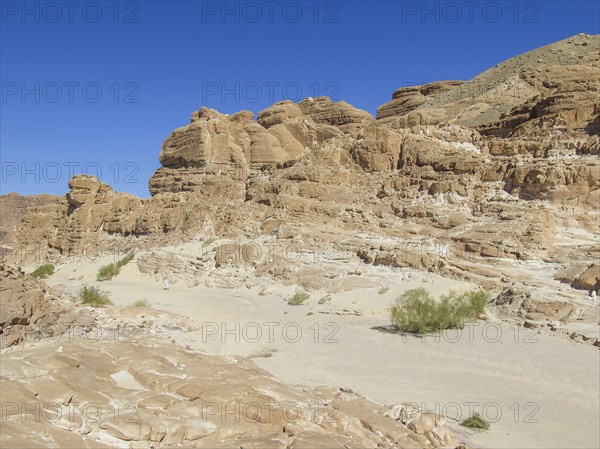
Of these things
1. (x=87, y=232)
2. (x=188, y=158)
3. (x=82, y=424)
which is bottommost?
(x=82, y=424)

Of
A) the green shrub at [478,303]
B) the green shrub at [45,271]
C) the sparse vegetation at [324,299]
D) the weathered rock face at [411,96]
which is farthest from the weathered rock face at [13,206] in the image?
the green shrub at [478,303]

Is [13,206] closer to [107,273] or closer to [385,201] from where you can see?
[107,273]

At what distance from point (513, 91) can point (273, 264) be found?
1446 inches

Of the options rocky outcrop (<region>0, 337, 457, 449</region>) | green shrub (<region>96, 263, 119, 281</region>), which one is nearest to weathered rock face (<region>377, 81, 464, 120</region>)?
green shrub (<region>96, 263, 119, 281</region>)

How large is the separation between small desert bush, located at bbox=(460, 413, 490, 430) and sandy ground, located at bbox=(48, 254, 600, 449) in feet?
0.49

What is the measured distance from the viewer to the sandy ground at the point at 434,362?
7.06m

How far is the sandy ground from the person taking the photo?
278 inches

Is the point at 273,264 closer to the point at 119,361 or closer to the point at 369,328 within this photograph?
the point at 369,328

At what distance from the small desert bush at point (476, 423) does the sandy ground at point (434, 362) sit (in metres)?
0.15

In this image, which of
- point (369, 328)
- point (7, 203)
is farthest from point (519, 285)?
point (7, 203)

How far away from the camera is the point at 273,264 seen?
69.1 feet

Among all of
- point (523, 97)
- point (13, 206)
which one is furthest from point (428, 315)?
point (13, 206)

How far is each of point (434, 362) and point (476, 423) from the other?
10.7 ft

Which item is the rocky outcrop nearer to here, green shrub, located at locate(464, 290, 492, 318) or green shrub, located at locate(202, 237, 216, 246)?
green shrub, located at locate(464, 290, 492, 318)
